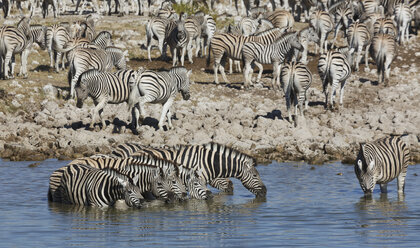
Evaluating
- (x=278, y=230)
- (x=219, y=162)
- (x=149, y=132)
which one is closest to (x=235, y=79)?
(x=149, y=132)

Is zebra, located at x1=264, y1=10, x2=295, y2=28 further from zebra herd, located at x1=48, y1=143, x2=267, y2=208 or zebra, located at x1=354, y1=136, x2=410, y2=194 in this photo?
zebra herd, located at x1=48, y1=143, x2=267, y2=208

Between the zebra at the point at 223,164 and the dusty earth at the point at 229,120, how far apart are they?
4832mm

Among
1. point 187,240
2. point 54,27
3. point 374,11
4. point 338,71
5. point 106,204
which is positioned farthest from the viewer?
point 374,11

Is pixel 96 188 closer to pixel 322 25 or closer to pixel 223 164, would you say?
pixel 223 164

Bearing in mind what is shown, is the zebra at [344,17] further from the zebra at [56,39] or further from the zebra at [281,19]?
the zebra at [56,39]

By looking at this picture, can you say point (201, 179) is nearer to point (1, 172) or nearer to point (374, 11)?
point (1, 172)

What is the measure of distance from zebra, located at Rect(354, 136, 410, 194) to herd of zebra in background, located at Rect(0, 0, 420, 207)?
18mm

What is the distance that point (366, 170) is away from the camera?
45.5ft

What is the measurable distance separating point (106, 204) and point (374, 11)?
85.9ft

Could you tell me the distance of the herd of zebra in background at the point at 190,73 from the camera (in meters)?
13.6

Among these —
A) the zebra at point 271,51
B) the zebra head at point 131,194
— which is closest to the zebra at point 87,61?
the zebra at point 271,51

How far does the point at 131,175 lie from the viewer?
530 inches

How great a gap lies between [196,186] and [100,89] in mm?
7655

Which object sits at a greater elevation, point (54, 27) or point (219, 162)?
point (54, 27)
